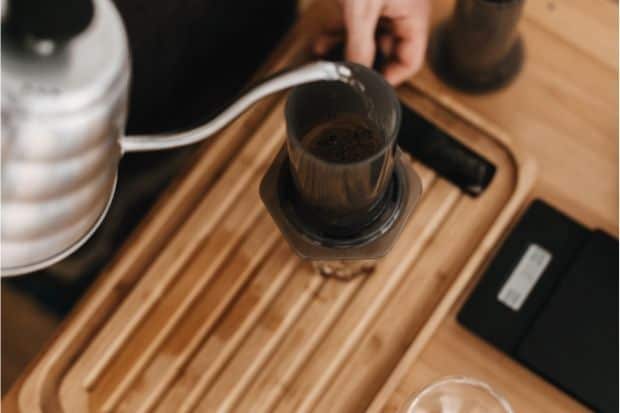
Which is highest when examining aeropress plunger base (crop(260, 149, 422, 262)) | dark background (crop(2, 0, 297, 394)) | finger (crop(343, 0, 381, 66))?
finger (crop(343, 0, 381, 66))

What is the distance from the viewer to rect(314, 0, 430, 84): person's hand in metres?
0.61

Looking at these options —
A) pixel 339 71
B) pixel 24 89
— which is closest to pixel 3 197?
pixel 24 89

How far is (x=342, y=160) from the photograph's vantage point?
0.53 m

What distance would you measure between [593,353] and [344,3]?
0.33 meters

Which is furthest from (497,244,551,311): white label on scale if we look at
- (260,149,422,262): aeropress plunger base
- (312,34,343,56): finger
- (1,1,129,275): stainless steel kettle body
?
(1,1,129,275): stainless steel kettle body

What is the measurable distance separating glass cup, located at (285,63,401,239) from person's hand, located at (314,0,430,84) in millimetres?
113

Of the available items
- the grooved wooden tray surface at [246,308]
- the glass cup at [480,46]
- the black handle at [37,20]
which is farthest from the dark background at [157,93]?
the black handle at [37,20]

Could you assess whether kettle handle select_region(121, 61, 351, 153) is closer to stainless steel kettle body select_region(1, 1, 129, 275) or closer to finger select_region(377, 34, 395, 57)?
stainless steel kettle body select_region(1, 1, 129, 275)

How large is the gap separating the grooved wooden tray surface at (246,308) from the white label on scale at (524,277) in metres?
0.03

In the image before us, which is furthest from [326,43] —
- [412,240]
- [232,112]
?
[232,112]

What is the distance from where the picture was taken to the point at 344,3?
609 mm

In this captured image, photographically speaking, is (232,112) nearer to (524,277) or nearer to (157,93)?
(524,277)

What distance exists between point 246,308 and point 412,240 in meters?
0.14

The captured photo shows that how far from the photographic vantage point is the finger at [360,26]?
0.61 meters
